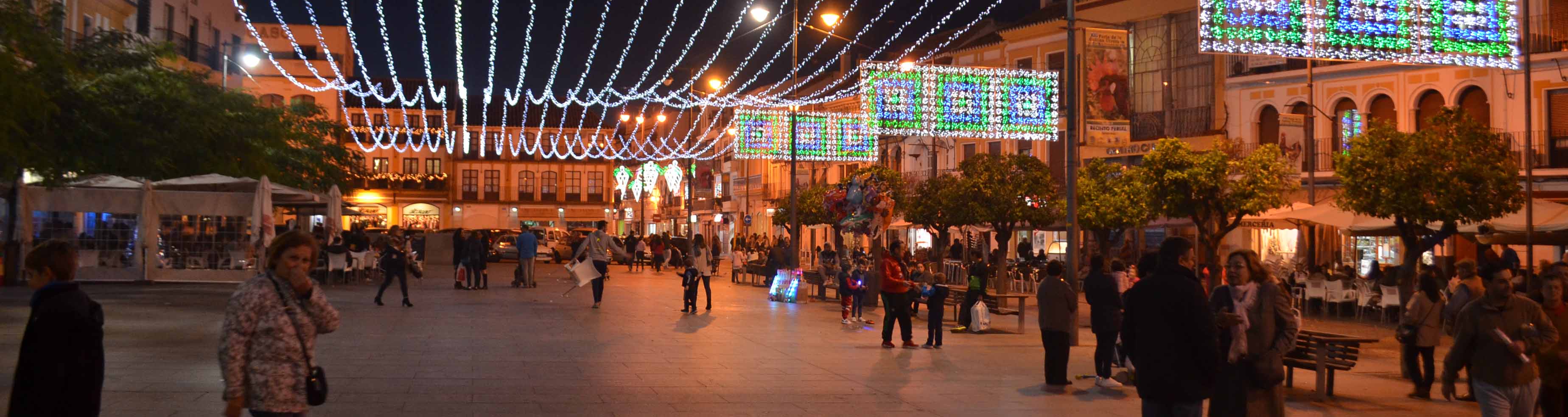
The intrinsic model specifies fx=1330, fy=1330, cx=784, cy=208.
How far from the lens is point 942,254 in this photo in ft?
104

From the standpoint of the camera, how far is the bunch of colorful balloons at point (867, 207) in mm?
23203

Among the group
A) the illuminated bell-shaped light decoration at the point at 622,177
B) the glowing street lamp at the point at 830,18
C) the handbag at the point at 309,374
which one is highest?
the glowing street lamp at the point at 830,18

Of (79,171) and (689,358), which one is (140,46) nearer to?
(79,171)

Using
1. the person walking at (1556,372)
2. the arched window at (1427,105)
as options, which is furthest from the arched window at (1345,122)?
the person walking at (1556,372)

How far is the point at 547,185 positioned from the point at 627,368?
8329 cm

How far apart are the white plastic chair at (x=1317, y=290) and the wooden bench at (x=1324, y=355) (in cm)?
1148

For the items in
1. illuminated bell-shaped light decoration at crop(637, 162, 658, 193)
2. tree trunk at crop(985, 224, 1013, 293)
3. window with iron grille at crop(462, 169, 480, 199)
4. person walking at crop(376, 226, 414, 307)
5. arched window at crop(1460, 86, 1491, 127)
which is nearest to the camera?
person walking at crop(376, 226, 414, 307)

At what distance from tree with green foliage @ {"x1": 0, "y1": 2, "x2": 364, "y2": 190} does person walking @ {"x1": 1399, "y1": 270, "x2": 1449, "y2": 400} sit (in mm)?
15676

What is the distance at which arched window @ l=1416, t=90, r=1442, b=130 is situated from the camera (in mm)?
28484

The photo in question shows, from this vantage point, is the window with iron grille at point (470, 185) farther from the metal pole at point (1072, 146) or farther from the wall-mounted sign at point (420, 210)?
the metal pole at point (1072, 146)

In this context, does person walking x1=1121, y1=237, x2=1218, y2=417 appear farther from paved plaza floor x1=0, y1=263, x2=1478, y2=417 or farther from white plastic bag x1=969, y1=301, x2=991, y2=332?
white plastic bag x1=969, y1=301, x2=991, y2=332

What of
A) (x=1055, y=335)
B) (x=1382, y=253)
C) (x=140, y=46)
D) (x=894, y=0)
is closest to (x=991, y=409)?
(x=1055, y=335)

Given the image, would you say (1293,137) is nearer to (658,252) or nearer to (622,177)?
(658,252)

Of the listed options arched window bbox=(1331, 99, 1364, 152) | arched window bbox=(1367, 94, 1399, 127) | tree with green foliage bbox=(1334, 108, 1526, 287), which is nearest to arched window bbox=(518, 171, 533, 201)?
arched window bbox=(1331, 99, 1364, 152)
